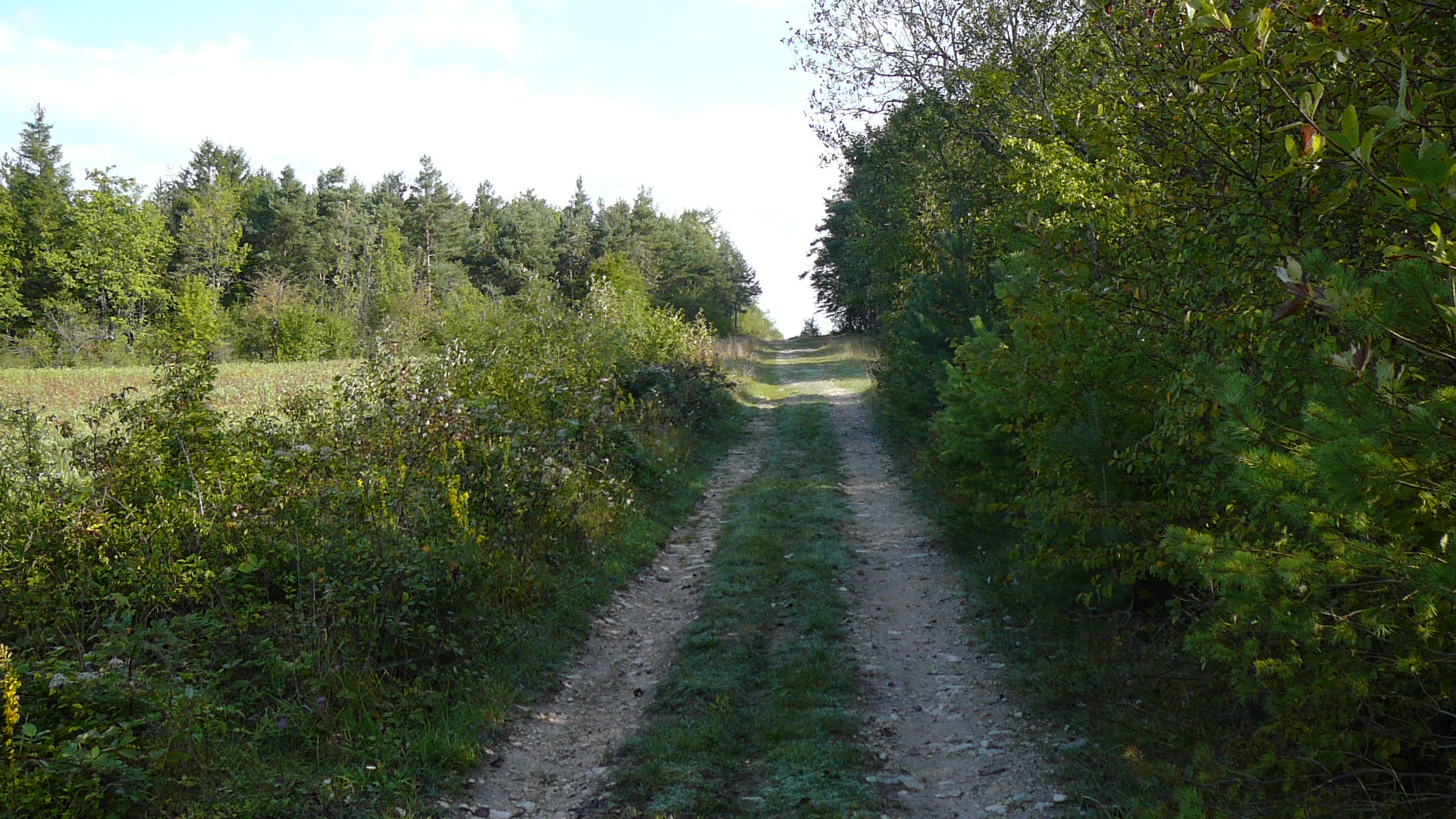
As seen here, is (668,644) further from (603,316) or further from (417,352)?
(603,316)

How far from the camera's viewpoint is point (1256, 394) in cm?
351

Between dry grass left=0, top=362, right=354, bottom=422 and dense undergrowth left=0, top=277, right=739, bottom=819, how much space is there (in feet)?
24.0

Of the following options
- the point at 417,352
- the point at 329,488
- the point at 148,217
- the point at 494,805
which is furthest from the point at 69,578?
the point at 148,217

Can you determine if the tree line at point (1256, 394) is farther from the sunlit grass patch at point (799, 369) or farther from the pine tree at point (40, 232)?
the pine tree at point (40, 232)

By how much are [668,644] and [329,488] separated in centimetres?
302

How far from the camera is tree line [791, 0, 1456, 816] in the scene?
2543mm

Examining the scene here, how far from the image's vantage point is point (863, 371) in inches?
1292

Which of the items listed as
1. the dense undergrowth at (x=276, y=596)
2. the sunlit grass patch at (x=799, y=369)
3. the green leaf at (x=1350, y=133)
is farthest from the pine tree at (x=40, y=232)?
the green leaf at (x=1350, y=133)

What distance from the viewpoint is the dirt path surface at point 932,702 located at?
491 cm

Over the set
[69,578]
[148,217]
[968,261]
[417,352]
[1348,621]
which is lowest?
[69,578]

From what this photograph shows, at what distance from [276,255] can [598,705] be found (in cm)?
6143

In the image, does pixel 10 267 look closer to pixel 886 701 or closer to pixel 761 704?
pixel 761 704

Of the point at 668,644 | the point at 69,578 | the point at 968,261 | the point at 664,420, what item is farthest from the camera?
the point at 664,420

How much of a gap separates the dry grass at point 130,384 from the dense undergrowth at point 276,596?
7321 millimetres
